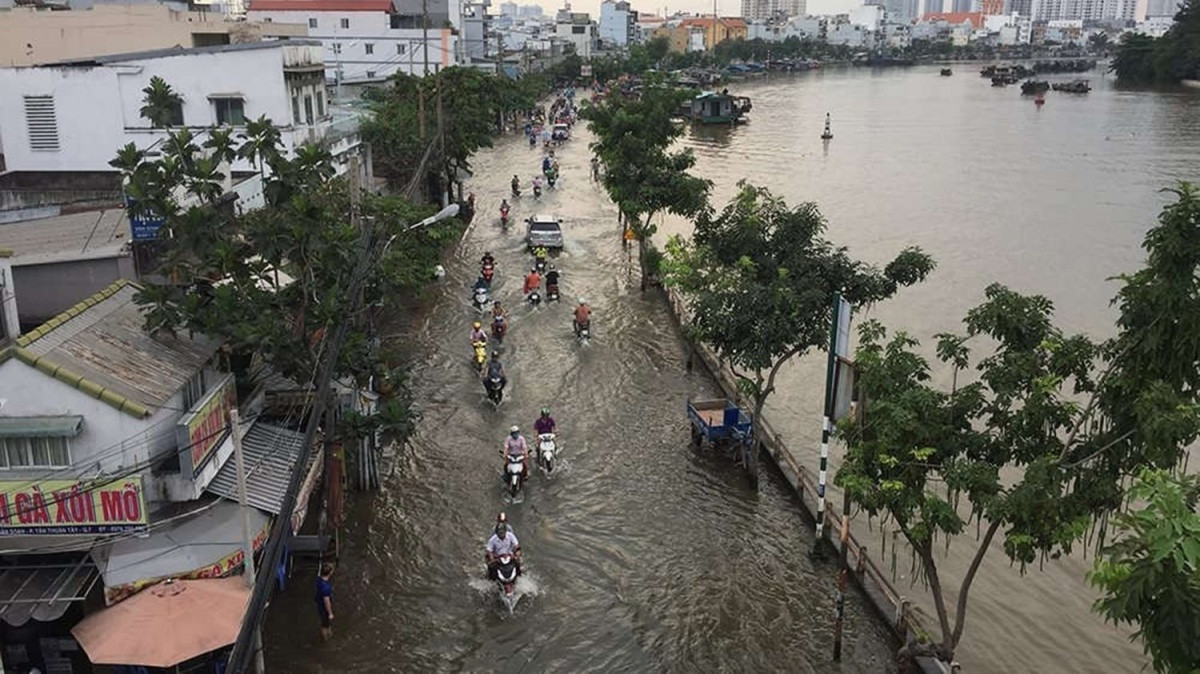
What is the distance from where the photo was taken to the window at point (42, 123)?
2962 centimetres

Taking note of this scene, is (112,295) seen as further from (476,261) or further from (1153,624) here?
(476,261)

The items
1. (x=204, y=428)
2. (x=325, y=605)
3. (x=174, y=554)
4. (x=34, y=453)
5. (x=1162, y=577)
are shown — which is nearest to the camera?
(x=1162, y=577)

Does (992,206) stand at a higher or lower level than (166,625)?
lower

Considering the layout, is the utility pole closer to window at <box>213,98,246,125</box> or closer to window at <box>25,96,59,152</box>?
window at <box>213,98,246,125</box>

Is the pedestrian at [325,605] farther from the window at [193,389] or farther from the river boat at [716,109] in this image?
the river boat at [716,109]

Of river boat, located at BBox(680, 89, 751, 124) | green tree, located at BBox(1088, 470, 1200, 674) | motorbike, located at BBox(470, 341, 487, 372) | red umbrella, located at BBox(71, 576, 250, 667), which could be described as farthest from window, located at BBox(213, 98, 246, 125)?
river boat, located at BBox(680, 89, 751, 124)

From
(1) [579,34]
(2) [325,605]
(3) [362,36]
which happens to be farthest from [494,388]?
(1) [579,34]

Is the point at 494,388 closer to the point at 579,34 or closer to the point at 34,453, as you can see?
the point at 34,453

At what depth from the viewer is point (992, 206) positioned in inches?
1976

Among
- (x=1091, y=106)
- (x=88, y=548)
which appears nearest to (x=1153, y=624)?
(x=88, y=548)

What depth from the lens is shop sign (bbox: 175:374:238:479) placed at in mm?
12539

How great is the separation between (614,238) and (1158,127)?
6096 cm

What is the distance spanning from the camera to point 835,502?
18.9 meters

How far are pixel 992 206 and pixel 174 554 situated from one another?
46593 millimetres
